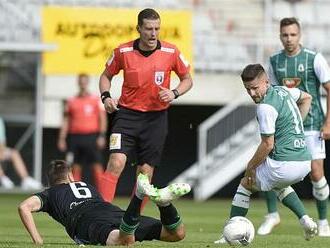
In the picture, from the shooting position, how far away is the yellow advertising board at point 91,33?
24656mm

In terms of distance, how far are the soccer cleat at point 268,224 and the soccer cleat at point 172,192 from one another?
3.61 metres

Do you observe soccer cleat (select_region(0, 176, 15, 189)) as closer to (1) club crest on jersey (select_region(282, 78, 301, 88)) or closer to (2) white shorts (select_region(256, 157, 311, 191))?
(1) club crest on jersey (select_region(282, 78, 301, 88))

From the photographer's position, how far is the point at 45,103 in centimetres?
2488

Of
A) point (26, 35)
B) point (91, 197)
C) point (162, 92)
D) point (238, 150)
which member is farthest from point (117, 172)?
point (26, 35)

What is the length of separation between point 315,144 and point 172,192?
13.3 ft

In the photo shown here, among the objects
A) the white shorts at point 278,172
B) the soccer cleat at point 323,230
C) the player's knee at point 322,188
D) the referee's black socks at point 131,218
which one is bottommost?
the soccer cleat at point 323,230

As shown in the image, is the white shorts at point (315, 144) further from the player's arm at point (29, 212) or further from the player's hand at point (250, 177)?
the player's arm at point (29, 212)

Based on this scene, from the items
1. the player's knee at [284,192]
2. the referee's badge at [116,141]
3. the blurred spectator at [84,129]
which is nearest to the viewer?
the player's knee at [284,192]

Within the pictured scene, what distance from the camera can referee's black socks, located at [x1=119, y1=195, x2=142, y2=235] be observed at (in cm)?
Answer: 930

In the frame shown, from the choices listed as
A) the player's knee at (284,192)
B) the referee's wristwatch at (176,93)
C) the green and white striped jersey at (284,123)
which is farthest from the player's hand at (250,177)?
the referee's wristwatch at (176,93)

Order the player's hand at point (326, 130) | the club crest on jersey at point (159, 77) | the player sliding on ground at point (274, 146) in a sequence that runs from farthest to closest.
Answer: the player's hand at point (326, 130)
the club crest on jersey at point (159, 77)
the player sliding on ground at point (274, 146)

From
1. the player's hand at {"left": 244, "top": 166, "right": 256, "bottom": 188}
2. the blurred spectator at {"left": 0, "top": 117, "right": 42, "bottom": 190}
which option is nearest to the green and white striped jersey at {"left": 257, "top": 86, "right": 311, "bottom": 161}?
the player's hand at {"left": 244, "top": 166, "right": 256, "bottom": 188}

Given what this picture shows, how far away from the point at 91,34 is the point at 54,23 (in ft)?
2.69

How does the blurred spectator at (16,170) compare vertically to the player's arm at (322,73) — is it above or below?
below
